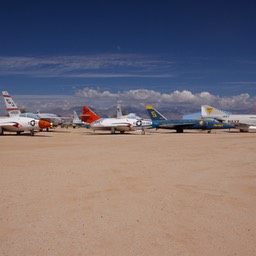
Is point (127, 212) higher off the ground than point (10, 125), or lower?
lower

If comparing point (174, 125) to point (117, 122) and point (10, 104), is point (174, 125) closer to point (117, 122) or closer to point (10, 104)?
point (117, 122)

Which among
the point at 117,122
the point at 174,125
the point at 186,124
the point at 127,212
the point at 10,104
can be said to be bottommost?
the point at 127,212

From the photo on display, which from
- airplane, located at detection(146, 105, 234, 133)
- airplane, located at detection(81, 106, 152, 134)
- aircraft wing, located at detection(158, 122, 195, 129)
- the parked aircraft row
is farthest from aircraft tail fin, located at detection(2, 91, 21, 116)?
aircraft wing, located at detection(158, 122, 195, 129)

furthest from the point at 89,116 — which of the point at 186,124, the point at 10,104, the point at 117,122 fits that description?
the point at 186,124

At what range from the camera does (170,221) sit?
482 centimetres

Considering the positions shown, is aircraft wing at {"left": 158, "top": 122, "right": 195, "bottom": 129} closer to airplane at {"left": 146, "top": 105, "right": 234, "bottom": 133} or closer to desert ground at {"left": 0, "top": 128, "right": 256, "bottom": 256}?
airplane at {"left": 146, "top": 105, "right": 234, "bottom": 133}

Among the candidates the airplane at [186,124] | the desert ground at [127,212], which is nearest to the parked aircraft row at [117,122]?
the airplane at [186,124]

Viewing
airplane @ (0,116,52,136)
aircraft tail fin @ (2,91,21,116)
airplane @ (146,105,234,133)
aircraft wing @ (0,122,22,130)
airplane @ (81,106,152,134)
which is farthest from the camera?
airplane @ (146,105,234,133)

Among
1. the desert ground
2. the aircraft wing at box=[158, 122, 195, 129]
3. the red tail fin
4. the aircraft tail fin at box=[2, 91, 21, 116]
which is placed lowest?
the desert ground

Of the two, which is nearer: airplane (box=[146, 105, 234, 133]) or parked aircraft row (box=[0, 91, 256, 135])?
parked aircraft row (box=[0, 91, 256, 135])

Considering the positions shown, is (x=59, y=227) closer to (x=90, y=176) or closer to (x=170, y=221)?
(x=170, y=221)

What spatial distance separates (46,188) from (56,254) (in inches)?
131

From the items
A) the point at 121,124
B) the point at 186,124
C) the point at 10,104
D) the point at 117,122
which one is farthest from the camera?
the point at 186,124

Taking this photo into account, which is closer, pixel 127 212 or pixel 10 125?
pixel 127 212
